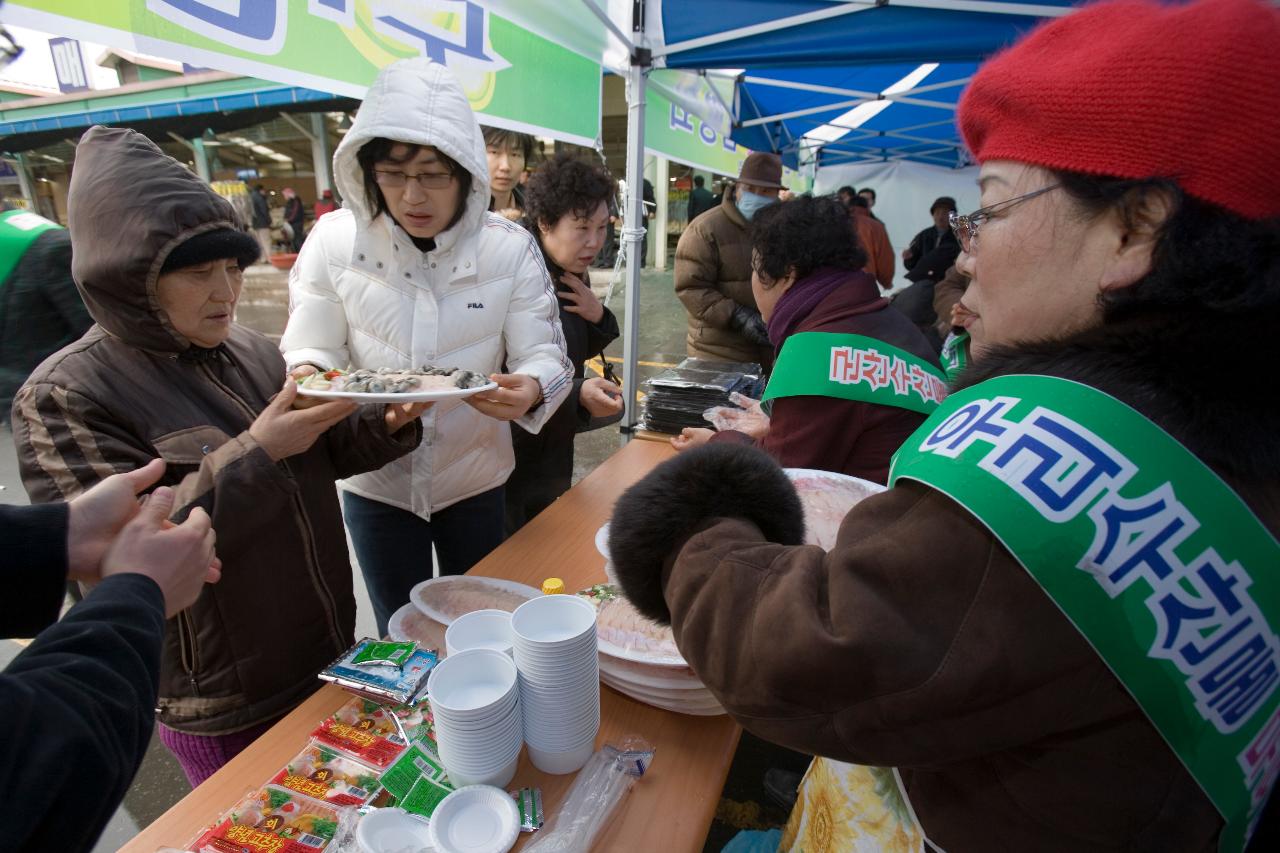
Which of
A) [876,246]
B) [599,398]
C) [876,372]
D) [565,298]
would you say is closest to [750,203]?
[565,298]

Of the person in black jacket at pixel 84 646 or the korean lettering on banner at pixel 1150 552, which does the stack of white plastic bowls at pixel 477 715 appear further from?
the korean lettering on banner at pixel 1150 552

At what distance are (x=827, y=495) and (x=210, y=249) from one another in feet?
5.16

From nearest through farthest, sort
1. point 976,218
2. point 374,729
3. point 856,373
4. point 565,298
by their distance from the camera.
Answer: point 976,218
point 374,729
point 856,373
point 565,298

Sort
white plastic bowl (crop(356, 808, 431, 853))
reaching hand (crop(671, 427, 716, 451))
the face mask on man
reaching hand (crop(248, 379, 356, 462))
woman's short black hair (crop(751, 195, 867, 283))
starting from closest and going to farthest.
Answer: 1. white plastic bowl (crop(356, 808, 431, 853))
2. reaching hand (crop(248, 379, 356, 462))
3. woman's short black hair (crop(751, 195, 867, 283))
4. reaching hand (crop(671, 427, 716, 451))
5. the face mask on man

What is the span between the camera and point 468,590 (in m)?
1.56

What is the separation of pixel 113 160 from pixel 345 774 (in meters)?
1.28

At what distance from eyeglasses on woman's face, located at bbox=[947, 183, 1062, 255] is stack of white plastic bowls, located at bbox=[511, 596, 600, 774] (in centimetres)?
87

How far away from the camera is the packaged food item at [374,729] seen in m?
1.11

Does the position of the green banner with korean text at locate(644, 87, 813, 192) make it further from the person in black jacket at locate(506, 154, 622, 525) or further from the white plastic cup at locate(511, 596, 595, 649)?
the white plastic cup at locate(511, 596, 595, 649)

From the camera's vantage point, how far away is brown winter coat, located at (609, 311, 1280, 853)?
0.59 meters

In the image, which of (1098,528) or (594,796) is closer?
(1098,528)

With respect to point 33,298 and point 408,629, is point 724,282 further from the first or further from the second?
point 33,298

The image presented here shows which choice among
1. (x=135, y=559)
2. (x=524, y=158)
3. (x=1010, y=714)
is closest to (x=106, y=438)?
(x=135, y=559)

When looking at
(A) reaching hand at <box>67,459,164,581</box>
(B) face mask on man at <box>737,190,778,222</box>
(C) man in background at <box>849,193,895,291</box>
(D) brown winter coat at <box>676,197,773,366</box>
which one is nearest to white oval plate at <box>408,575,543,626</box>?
(A) reaching hand at <box>67,459,164,581</box>
